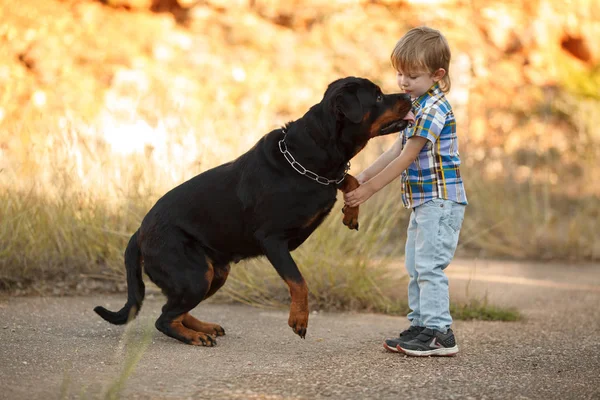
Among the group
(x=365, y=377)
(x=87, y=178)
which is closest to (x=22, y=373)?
(x=365, y=377)

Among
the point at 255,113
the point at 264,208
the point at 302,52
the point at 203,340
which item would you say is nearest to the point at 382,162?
the point at 264,208

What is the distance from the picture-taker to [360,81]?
13.7 ft

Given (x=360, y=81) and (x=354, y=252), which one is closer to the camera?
(x=360, y=81)

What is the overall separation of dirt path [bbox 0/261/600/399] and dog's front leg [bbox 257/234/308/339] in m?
0.19

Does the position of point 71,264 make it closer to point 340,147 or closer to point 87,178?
point 87,178

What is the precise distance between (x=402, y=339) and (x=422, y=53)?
1534 mm

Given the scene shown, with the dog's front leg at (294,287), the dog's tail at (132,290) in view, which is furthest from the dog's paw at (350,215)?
the dog's tail at (132,290)

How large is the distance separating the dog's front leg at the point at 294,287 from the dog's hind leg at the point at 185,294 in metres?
0.43

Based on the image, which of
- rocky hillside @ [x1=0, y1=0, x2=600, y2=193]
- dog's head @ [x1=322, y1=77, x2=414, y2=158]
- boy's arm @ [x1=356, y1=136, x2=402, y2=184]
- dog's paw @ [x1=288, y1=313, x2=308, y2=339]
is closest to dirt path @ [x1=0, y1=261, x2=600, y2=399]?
dog's paw @ [x1=288, y1=313, x2=308, y2=339]

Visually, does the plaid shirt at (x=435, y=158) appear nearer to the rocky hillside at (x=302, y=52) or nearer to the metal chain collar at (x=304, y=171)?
the metal chain collar at (x=304, y=171)

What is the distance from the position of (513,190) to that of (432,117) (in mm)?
5859

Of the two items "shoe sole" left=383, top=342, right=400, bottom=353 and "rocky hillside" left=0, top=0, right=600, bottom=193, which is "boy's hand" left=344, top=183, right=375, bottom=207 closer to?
"shoe sole" left=383, top=342, right=400, bottom=353

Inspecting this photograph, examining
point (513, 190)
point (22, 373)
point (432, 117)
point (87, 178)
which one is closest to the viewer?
point (22, 373)

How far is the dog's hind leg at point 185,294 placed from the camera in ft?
13.7
